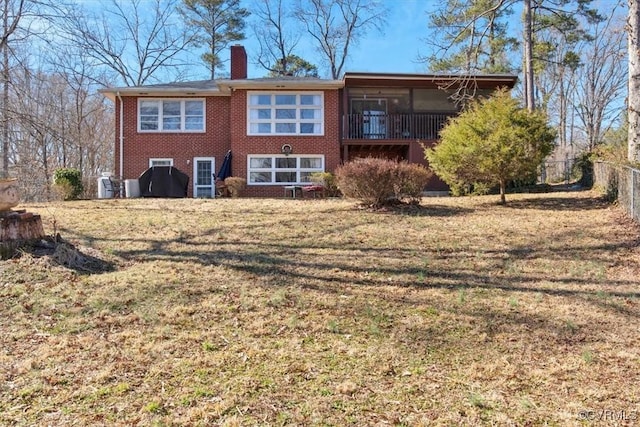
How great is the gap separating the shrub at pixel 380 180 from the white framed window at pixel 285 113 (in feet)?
25.9

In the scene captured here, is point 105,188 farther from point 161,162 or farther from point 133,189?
point 161,162

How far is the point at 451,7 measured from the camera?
54.5 ft

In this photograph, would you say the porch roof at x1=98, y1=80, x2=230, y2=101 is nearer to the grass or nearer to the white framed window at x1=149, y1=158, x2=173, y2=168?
the white framed window at x1=149, y1=158, x2=173, y2=168

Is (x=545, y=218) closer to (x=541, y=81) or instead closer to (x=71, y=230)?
(x=71, y=230)

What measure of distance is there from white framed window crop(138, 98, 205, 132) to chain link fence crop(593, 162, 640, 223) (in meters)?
13.8

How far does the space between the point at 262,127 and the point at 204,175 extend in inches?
118

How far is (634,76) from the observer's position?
10.2m

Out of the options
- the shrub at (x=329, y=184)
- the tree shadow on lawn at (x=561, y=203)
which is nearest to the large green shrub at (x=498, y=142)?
A: the tree shadow on lawn at (x=561, y=203)

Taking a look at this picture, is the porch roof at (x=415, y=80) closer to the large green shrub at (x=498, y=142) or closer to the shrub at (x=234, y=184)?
the shrub at (x=234, y=184)

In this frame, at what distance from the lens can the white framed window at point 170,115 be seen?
1855 centimetres

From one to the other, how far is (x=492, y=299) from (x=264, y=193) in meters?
13.4

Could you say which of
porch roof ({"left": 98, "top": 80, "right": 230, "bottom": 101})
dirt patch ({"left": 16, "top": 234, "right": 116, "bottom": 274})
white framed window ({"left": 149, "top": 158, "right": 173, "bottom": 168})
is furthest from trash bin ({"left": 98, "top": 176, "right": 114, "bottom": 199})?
dirt patch ({"left": 16, "top": 234, "right": 116, "bottom": 274})

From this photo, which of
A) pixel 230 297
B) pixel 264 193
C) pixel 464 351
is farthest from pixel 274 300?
pixel 264 193

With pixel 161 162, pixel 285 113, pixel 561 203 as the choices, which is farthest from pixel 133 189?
pixel 561 203
